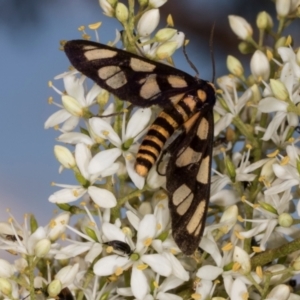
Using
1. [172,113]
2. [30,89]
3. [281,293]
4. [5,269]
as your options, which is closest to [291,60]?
[172,113]

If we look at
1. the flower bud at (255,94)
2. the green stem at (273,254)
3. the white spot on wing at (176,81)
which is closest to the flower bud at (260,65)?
the flower bud at (255,94)

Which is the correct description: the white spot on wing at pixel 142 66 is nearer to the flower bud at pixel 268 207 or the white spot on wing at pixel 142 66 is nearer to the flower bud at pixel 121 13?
the flower bud at pixel 121 13

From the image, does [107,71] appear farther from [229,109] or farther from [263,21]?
[263,21]

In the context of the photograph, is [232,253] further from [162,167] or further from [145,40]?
[145,40]

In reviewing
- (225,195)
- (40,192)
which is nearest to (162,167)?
(225,195)

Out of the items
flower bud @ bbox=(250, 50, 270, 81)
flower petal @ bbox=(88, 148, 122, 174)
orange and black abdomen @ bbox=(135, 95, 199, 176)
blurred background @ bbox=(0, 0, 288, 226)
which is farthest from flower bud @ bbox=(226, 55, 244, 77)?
blurred background @ bbox=(0, 0, 288, 226)

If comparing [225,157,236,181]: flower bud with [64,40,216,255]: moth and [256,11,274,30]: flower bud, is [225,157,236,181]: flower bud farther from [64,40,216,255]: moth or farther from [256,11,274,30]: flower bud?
[256,11,274,30]: flower bud
